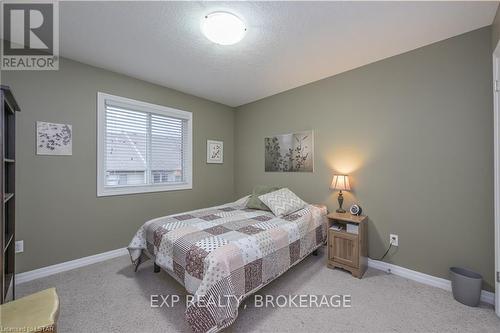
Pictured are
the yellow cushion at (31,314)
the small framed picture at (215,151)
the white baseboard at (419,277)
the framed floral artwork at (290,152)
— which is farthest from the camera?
the small framed picture at (215,151)

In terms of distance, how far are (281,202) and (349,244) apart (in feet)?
2.93

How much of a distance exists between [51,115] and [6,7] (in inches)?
39.7

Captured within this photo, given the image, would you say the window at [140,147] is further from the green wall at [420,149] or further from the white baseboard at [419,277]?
the white baseboard at [419,277]

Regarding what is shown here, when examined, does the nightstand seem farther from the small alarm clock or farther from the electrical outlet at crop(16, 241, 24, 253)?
the electrical outlet at crop(16, 241, 24, 253)

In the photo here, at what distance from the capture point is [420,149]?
2.19 meters

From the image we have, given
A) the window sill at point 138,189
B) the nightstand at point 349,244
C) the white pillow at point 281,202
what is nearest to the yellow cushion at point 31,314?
the window sill at point 138,189

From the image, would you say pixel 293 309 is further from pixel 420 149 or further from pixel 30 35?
pixel 30 35

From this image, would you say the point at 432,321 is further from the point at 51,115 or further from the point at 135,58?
the point at 51,115

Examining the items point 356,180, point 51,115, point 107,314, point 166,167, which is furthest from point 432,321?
point 51,115

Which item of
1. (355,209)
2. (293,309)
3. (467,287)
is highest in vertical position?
(355,209)

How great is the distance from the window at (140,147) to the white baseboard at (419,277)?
2.97 m

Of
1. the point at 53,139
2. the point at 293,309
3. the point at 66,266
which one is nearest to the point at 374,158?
the point at 293,309

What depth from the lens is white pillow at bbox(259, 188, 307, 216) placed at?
2.55 meters

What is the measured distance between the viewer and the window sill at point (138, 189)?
269 cm
